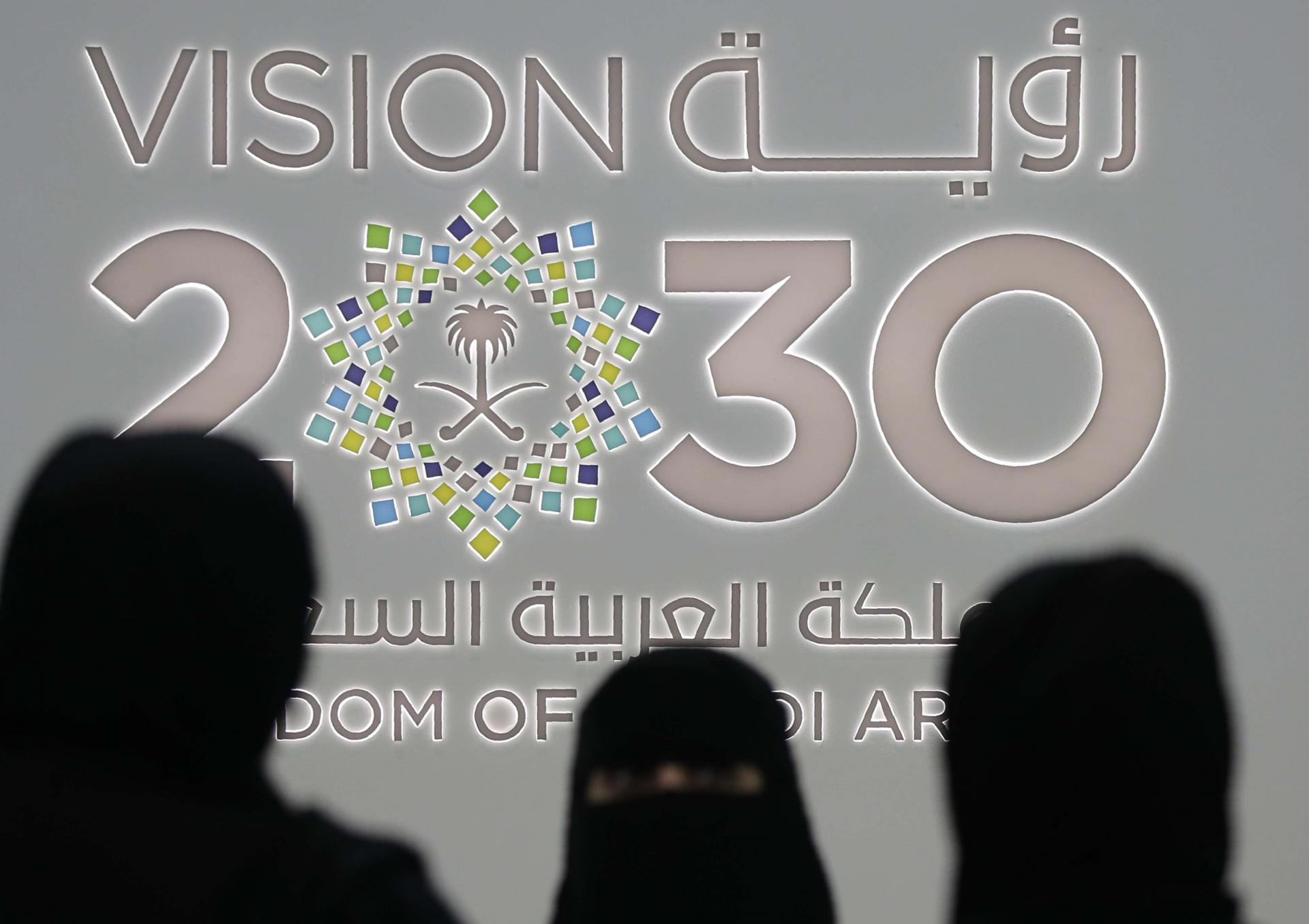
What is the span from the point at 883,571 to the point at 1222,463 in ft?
2.11

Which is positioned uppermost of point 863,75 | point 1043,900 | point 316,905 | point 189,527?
point 863,75

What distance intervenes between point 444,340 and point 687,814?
1.11m

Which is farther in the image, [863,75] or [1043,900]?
[863,75]

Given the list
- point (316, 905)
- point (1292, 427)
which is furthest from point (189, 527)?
point (1292, 427)

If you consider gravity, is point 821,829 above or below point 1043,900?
below

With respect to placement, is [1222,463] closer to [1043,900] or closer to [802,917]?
[802,917]

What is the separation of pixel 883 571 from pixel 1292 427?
781 mm

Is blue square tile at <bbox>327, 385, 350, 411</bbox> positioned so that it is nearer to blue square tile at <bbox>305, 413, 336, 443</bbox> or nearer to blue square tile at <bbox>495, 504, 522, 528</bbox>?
blue square tile at <bbox>305, 413, 336, 443</bbox>

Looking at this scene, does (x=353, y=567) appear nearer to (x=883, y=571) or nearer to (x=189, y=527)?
(x=883, y=571)

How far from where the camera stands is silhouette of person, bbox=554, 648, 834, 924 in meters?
1.96

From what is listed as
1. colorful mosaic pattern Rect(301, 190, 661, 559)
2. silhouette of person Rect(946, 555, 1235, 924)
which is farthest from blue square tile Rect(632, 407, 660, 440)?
silhouette of person Rect(946, 555, 1235, 924)

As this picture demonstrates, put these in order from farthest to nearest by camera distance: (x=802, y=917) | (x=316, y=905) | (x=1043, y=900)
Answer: (x=802, y=917) → (x=1043, y=900) → (x=316, y=905)

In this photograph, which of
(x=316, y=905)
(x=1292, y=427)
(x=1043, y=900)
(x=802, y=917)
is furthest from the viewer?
(x=1292, y=427)

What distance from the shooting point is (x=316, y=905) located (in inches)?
41.9
